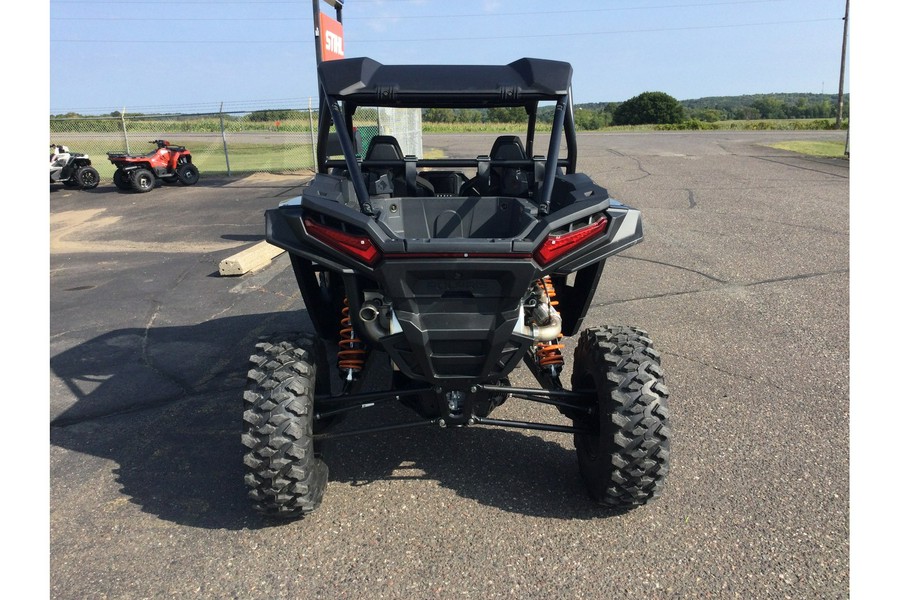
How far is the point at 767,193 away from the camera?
13.4 meters

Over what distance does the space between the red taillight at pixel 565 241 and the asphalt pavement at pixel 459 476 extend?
1.25 metres

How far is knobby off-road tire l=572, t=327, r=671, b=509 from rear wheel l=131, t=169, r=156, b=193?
15472mm

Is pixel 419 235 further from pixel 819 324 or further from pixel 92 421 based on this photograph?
pixel 819 324

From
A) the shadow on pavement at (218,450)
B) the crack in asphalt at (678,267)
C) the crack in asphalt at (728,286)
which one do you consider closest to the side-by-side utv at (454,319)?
the shadow on pavement at (218,450)

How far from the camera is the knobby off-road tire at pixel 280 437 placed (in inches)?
116

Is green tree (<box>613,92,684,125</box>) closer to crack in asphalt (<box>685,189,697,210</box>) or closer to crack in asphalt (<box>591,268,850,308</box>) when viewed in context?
crack in asphalt (<box>685,189,697,210</box>)

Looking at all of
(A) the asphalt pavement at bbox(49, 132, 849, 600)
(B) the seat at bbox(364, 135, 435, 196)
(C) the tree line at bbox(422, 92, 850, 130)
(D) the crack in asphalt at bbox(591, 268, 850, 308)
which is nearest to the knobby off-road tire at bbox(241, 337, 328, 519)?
(A) the asphalt pavement at bbox(49, 132, 849, 600)

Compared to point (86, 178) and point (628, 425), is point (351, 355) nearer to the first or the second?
point (628, 425)

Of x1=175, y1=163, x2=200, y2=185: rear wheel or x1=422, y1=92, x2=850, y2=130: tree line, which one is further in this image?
x1=422, y1=92, x2=850, y2=130: tree line

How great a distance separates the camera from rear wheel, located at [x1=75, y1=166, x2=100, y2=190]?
17.0m

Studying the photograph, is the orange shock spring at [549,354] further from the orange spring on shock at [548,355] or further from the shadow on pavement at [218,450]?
the shadow on pavement at [218,450]

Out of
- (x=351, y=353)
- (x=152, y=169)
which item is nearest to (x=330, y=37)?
(x=152, y=169)

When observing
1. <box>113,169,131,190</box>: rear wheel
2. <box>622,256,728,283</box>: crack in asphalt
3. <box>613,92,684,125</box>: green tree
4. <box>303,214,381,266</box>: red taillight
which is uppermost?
<box>613,92,684,125</box>: green tree

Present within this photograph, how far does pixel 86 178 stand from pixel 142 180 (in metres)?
1.95
